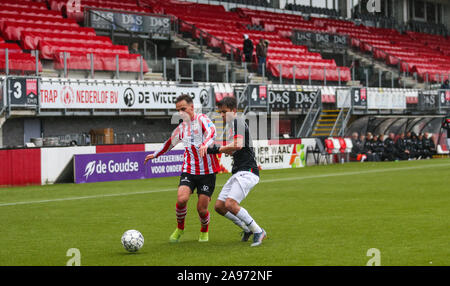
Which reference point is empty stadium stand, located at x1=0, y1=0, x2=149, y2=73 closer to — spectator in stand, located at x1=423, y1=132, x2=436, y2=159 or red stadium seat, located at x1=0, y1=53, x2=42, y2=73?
red stadium seat, located at x1=0, y1=53, x2=42, y2=73

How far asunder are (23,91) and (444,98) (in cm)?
2694

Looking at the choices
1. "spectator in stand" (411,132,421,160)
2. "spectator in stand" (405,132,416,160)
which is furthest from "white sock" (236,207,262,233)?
"spectator in stand" (411,132,421,160)

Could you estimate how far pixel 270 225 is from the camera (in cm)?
1291

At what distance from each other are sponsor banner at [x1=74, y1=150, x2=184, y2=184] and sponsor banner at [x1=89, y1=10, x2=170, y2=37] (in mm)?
8781

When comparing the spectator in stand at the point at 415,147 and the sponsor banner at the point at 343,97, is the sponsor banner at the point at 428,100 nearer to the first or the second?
the spectator in stand at the point at 415,147

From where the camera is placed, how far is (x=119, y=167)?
27.3 m

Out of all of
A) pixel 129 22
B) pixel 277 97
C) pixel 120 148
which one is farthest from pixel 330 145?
pixel 120 148

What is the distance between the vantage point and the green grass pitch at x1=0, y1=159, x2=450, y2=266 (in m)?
9.36

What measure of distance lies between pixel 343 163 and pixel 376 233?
2638cm

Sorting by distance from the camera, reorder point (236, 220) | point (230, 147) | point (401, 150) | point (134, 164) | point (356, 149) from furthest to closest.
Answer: point (401, 150) → point (356, 149) → point (134, 164) → point (236, 220) → point (230, 147)

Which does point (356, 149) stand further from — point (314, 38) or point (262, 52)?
point (314, 38)

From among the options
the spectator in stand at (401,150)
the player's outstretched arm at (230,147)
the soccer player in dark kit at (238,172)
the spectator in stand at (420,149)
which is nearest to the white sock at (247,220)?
the soccer player in dark kit at (238,172)

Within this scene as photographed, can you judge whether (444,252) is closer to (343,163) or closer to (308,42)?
(343,163)
